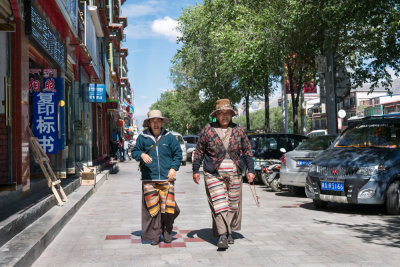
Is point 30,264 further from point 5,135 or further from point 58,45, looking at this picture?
point 58,45

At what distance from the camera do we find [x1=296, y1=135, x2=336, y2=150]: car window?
41.6 ft

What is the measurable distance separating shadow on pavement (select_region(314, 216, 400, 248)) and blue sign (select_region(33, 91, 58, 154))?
238 inches

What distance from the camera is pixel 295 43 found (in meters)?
18.9

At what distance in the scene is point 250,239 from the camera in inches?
265

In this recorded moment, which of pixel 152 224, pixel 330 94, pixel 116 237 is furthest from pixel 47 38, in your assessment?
pixel 330 94

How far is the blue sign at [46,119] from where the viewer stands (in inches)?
426

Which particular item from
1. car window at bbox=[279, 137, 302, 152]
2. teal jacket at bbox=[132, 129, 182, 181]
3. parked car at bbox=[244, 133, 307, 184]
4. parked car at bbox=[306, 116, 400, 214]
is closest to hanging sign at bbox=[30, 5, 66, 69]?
teal jacket at bbox=[132, 129, 182, 181]

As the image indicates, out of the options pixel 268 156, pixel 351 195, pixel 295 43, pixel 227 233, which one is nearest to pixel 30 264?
pixel 227 233

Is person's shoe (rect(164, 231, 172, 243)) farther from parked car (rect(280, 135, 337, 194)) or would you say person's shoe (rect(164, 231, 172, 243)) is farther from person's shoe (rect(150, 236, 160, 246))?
parked car (rect(280, 135, 337, 194))

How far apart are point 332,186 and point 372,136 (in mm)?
1598

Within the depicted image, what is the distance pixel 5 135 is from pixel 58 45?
15.0ft

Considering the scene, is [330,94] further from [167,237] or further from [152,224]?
[152,224]

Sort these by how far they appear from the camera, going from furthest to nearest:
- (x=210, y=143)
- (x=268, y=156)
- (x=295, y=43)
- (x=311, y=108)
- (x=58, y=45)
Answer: (x=311, y=108)
(x=295, y=43)
(x=268, y=156)
(x=58, y=45)
(x=210, y=143)

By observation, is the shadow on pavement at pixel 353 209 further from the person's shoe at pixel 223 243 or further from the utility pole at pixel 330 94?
the utility pole at pixel 330 94
